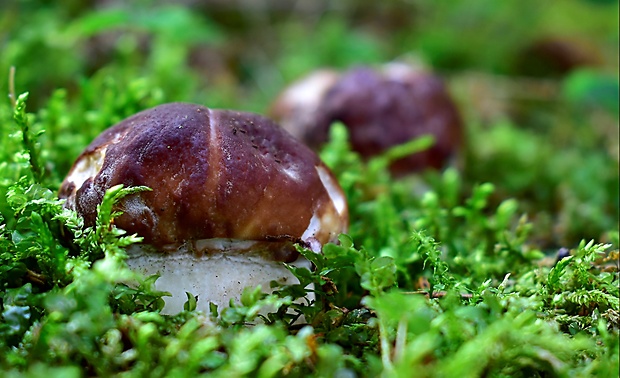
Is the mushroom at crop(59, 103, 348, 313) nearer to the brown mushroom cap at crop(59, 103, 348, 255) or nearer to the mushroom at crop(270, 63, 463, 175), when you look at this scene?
the brown mushroom cap at crop(59, 103, 348, 255)

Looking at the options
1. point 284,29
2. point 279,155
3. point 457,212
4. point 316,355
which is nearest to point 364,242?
point 457,212

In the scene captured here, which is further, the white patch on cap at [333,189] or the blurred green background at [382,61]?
the blurred green background at [382,61]

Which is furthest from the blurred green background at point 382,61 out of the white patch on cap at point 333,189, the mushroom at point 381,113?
the white patch on cap at point 333,189

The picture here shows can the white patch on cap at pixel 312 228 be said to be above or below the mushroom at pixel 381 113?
above

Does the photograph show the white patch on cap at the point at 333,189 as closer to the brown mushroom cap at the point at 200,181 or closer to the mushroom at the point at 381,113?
the brown mushroom cap at the point at 200,181

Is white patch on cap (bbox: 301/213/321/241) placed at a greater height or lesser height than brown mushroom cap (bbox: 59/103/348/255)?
lesser

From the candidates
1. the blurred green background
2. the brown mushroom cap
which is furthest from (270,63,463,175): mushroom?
the brown mushroom cap
